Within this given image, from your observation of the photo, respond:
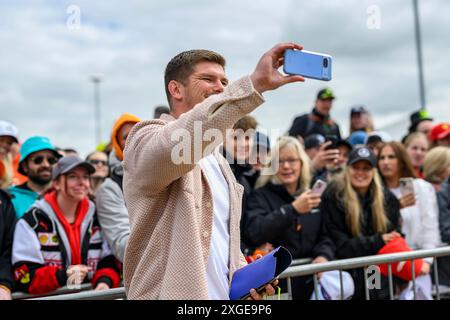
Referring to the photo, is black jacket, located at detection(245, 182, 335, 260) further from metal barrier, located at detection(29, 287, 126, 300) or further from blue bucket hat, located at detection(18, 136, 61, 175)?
blue bucket hat, located at detection(18, 136, 61, 175)

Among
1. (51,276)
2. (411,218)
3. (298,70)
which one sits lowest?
(51,276)

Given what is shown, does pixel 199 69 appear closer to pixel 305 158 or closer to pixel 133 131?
pixel 133 131

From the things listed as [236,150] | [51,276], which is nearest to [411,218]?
[236,150]

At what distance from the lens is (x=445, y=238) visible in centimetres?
564

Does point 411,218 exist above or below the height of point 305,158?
below

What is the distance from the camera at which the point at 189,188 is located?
2.33 m

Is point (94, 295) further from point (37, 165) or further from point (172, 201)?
point (37, 165)

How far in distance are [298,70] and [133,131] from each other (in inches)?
25.2

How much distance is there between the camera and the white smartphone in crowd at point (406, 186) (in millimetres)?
5723

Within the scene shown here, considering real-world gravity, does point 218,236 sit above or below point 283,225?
below

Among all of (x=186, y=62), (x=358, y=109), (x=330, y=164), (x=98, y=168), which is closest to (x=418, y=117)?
(x=358, y=109)

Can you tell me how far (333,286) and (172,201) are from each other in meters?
2.60

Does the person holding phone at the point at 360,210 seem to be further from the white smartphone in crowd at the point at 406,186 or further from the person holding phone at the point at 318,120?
the person holding phone at the point at 318,120

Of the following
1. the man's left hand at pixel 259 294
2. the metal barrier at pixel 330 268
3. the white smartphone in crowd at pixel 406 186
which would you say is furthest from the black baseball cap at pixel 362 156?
the man's left hand at pixel 259 294
